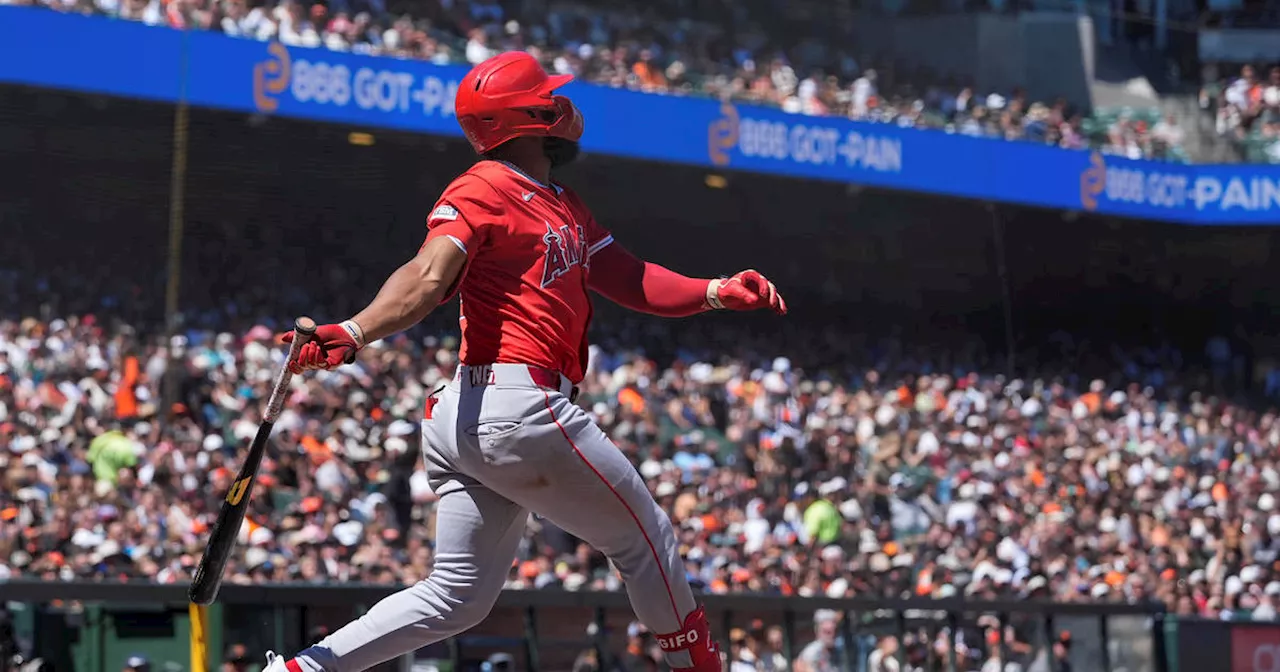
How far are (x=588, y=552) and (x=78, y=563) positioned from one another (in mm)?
3293

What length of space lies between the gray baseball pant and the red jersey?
0.07 metres

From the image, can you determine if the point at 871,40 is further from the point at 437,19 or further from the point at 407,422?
the point at 407,422

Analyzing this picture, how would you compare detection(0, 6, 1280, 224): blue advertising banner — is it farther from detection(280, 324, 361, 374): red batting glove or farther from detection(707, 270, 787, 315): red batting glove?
detection(280, 324, 361, 374): red batting glove

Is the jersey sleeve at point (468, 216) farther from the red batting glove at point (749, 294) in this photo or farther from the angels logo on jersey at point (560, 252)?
the red batting glove at point (749, 294)

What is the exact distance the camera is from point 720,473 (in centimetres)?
1448

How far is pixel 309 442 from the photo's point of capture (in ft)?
41.6

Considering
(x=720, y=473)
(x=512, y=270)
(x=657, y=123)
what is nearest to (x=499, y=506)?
(x=512, y=270)

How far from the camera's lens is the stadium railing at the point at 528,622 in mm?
5672

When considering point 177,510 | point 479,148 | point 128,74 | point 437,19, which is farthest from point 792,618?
point 437,19

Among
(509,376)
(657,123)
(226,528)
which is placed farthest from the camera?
(657,123)

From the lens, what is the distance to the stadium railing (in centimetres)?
567

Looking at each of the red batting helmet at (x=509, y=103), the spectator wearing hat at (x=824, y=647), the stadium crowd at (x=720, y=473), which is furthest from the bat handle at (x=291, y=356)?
the stadium crowd at (x=720, y=473)

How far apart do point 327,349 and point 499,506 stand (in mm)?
692

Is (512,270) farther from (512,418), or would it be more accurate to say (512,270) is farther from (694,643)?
(694,643)
